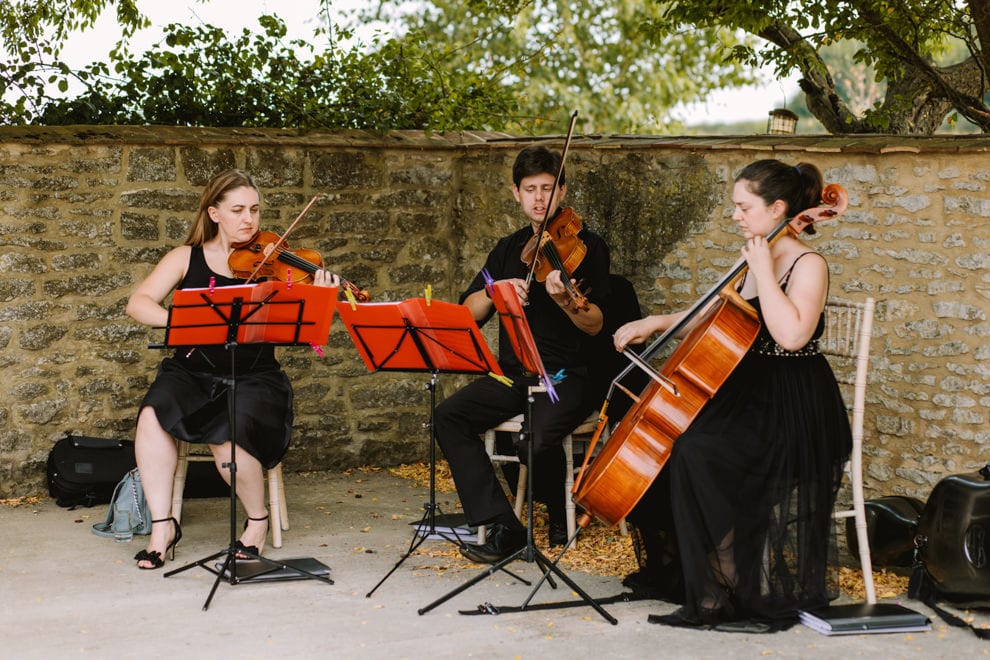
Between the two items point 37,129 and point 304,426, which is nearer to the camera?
point 37,129

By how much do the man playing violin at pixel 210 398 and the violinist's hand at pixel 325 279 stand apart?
0.30 feet

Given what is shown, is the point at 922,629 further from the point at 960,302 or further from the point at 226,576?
the point at 226,576

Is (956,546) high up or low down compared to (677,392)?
down

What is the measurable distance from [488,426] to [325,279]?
2.87 feet

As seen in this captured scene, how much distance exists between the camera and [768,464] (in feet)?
11.5

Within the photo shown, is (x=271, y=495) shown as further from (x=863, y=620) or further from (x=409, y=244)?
(x=863, y=620)

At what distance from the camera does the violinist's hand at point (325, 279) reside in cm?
400

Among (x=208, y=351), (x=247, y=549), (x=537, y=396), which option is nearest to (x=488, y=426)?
(x=537, y=396)

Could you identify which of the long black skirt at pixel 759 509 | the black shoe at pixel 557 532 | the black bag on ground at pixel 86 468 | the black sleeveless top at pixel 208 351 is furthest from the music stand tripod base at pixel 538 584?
the black bag on ground at pixel 86 468

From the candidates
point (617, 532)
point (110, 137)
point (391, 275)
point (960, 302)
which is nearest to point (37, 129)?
point (110, 137)

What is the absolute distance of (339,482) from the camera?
5633 mm

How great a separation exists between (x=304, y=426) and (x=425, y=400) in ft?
2.22

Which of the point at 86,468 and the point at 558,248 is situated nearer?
the point at 558,248

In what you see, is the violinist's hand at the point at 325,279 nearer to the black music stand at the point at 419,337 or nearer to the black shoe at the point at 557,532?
the black music stand at the point at 419,337
